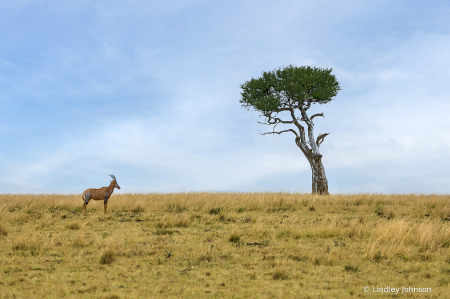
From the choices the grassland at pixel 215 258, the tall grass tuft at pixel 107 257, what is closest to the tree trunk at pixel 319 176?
the grassland at pixel 215 258

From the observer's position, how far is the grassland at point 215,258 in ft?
22.7

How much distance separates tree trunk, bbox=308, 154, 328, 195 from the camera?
2912cm

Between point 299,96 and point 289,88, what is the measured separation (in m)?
1.06

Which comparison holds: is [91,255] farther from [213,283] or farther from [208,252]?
[213,283]

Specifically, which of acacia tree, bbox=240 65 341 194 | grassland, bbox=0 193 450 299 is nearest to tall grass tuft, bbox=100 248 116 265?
grassland, bbox=0 193 450 299

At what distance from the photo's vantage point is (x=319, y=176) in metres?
29.2

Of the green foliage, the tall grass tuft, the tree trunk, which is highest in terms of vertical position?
the green foliage

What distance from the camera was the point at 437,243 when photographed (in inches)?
413

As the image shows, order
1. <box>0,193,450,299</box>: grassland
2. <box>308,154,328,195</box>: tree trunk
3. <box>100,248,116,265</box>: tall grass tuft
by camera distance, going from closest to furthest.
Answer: <box>0,193,450,299</box>: grassland
<box>100,248,116,265</box>: tall grass tuft
<box>308,154,328,195</box>: tree trunk

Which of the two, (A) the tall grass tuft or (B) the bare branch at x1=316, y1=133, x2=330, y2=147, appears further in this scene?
(B) the bare branch at x1=316, y1=133, x2=330, y2=147

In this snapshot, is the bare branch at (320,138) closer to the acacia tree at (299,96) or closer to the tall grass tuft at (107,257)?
the acacia tree at (299,96)

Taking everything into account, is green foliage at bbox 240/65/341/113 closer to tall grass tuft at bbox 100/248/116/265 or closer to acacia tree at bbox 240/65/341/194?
acacia tree at bbox 240/65/341/194

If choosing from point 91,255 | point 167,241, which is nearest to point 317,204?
point 167,241

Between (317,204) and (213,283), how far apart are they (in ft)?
41.6
